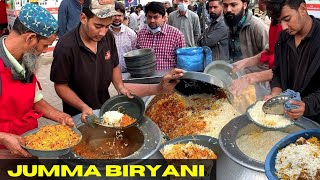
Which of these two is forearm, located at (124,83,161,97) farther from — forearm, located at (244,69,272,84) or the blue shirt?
the blue shirt

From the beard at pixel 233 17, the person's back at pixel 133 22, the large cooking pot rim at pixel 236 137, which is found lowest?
the person's back at pixel 133 22

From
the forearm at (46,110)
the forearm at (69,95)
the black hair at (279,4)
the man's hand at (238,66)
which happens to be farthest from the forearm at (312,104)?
the forearm at (46,110)

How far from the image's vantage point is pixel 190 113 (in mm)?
3537

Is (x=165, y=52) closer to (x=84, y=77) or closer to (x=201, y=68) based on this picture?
(x=201, y=68)

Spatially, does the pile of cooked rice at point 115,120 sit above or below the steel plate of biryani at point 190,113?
above

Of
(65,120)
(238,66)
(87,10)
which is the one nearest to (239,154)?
(65,120)

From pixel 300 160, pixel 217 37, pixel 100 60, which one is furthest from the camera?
pixel 217 37

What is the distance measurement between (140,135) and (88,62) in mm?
1061

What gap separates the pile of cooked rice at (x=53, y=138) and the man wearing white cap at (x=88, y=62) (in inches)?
18.1

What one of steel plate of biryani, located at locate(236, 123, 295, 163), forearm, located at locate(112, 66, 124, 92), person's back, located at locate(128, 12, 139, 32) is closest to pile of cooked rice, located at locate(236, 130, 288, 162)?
steel plate of biryani, located at locate(236, 123, 295, 163)

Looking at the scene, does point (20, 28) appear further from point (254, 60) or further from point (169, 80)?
point (254, 60)

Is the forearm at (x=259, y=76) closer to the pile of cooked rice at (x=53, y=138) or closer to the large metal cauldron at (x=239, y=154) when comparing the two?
the large metal cauldron at (x=239, y=154)

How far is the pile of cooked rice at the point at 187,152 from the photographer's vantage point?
8.32 ft

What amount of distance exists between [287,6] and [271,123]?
39.0 inches
